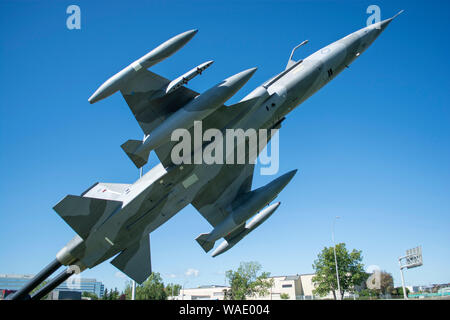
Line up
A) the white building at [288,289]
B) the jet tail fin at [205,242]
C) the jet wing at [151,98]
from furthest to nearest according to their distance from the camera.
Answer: the white building at [288,289]
the jet tail fin at [205,242]
the jet wing at [151,98]

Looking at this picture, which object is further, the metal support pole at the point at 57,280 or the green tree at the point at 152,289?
the green tree at the point at 152,289

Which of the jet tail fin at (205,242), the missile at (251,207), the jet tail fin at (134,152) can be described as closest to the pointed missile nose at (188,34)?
the jet tail fin at (134,152)

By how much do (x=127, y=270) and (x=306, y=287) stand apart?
4659cm

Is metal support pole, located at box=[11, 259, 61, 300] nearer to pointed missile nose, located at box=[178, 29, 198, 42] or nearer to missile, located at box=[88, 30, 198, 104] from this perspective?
missile, located at box=[88, 30, 198, 104]

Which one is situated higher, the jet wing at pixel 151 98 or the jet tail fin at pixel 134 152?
the jet wing at pixel 151 98

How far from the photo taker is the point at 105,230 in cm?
1106

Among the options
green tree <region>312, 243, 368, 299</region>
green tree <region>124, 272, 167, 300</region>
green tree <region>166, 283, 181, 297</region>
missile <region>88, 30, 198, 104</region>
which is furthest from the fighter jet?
green tree <region>166, 283, 181, 297</region>

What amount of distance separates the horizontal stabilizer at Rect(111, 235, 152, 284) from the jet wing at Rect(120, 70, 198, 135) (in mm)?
4916

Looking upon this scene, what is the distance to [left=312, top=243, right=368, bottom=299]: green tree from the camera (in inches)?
1722

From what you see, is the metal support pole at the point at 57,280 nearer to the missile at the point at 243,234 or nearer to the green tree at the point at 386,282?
the missile at the point at 243,234

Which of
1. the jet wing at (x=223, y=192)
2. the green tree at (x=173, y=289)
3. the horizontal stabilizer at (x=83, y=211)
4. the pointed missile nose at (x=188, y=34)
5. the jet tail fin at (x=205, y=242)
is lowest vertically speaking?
the green tree at (x=173, y=289)

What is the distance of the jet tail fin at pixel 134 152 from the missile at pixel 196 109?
416 millimetres

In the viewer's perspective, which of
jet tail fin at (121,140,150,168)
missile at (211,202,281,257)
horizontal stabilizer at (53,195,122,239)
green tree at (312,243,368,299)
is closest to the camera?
jet tail fin at (121,140,150,168)

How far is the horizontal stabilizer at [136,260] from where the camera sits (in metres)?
12.5
